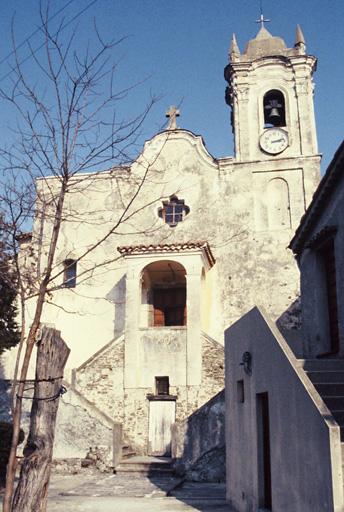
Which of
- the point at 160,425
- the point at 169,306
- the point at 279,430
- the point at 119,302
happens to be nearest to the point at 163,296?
the point at 169,306

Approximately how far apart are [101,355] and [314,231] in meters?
10.3

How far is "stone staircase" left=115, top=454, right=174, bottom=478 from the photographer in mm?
16000

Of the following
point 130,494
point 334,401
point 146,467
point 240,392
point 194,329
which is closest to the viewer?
point 334,401

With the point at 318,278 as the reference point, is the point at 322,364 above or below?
below

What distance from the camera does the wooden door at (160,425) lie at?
18.3 m

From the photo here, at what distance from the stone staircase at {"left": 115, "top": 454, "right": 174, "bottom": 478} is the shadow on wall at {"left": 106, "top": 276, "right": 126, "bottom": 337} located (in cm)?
612

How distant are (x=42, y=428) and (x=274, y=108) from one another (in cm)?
2003

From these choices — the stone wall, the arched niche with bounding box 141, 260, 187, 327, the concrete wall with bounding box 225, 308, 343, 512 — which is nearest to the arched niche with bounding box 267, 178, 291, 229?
the arched niche with bounding box 141, 260, 187, 327

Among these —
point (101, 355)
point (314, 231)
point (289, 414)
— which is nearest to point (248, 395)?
point (289, 414)

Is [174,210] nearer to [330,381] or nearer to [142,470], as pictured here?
[142,470]

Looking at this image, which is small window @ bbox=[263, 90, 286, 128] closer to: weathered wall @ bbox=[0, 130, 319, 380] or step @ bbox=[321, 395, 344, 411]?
weathered wall @ bbox=[0, 130, 319, 380]

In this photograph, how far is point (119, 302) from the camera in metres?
22.0

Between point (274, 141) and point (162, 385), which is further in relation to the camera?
point (274, 141)

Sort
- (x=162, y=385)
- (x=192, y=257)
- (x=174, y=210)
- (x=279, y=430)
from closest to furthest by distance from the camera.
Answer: (x=279, y=430)
(x=162, y=385)
(x=192, y=257)
(x=174, y=210)
